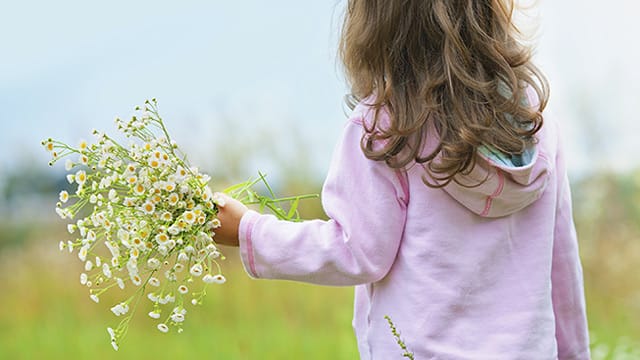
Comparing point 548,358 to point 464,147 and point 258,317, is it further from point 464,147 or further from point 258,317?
point 258,317

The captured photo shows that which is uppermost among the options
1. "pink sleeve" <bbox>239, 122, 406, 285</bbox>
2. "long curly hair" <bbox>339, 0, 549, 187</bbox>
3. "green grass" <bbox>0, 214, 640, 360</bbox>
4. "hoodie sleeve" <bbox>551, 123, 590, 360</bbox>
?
"long curly hair" <bbox>339, 0, 549, 187</bbox>

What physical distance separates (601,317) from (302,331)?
125 centimetres

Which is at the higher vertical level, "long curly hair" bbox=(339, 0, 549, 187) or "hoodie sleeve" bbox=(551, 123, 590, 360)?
"long curly hair" bbox=(339, 0, 549, 187)

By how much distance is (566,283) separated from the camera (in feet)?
5.83

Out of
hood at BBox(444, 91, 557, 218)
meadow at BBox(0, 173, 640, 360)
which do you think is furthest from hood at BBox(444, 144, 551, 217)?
meadow at BBox(0, 173, 640, 360)

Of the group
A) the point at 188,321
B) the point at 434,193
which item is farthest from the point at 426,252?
the point at 188,321

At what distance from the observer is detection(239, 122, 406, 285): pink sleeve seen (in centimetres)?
153

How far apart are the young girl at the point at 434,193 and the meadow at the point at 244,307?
5.24 feet

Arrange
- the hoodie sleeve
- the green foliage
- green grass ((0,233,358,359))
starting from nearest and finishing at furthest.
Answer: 1. the green foliage
2. the hoodie sleeve
3. green grass ((0,233,358,359))

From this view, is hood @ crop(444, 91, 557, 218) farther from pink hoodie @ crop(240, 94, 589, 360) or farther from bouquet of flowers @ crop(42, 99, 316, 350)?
bouquet of flowers @ crop(42, 99, 316, 350)

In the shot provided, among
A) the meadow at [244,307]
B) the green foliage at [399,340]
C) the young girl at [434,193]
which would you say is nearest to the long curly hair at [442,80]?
the young girl at [434,193]

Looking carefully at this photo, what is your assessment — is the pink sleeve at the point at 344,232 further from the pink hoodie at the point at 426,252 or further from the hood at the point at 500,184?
the hood at the point at 500,184

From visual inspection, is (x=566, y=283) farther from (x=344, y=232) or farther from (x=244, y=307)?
(x=244, y=307)

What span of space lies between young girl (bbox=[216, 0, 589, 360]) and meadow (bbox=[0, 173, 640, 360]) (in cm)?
160
